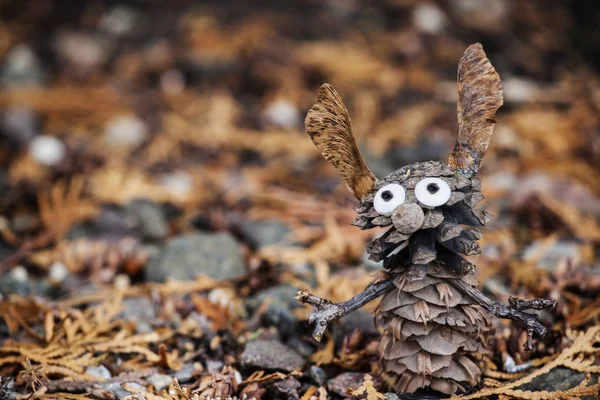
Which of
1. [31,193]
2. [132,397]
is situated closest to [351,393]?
[132,397]

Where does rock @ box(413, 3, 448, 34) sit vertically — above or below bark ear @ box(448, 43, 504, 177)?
above

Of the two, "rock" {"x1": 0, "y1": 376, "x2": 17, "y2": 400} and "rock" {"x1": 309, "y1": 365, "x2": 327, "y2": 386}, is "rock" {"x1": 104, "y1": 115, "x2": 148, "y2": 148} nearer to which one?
"rock" {"x1": 0, "y1": 376, "x2": 17, "y2": 400}

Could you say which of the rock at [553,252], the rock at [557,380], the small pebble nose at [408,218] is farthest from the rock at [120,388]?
the rock at [553,252]

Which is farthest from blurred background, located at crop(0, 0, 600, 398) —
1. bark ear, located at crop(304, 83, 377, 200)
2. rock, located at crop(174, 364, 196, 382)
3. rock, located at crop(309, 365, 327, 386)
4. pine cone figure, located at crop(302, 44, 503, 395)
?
bark ear, located at crop(304, 83, 377, 200)

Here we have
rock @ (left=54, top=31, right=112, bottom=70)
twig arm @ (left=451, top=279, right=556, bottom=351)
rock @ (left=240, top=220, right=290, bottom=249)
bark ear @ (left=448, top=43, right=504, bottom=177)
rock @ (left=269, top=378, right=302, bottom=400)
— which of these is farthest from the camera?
rock @ (left=54, top=31, right=112, bottom=70)

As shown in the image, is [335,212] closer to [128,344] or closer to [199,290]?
[199,290]

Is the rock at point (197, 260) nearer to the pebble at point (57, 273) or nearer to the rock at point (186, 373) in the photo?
A: the pebble at point (57, 273)
